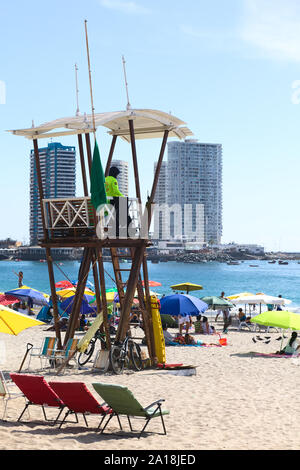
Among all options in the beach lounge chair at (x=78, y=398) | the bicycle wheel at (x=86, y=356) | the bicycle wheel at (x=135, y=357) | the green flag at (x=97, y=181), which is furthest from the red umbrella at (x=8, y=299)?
the beach lounge chair at (x=78, y=398)

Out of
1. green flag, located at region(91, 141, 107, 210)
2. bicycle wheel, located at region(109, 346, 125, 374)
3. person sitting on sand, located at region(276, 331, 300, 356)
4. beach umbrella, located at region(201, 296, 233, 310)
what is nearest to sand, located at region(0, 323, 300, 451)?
bicycle wheel, located at region(109, 346, 125, 374)

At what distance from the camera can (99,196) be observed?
→ 1344cm

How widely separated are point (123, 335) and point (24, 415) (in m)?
5.14

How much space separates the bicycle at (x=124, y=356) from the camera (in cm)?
1399

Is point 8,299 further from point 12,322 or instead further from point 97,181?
point 12,322

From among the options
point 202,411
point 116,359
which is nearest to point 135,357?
point 116,359

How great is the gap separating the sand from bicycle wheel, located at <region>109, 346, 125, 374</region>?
Result: 0.64 feet

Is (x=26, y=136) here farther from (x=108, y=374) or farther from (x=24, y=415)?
(x=24, y=415)

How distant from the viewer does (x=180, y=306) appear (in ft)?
70.5

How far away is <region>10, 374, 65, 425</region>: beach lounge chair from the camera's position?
29.2 feet

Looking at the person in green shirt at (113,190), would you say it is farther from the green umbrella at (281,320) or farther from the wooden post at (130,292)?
the green umbrella at (281,320)

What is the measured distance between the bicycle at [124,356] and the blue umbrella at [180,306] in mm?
6750

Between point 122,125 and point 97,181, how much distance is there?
3.28 metres

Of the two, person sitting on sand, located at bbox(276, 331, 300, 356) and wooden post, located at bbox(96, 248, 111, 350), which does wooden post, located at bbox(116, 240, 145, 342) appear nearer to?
wooden post, located at bbox(96, 248, 111, 350)
